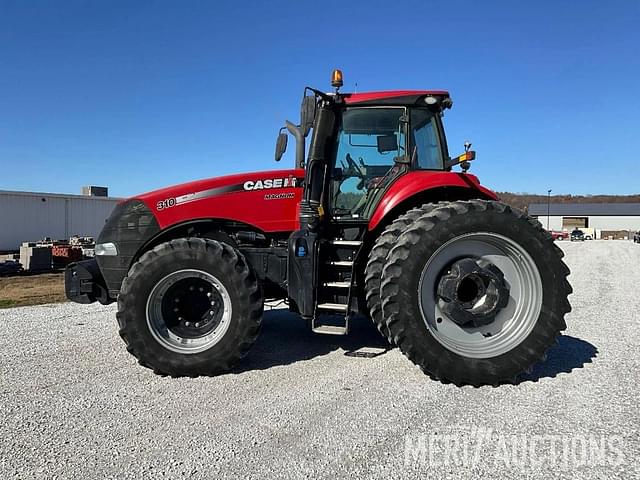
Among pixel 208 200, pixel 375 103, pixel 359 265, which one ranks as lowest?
pixel 359 265

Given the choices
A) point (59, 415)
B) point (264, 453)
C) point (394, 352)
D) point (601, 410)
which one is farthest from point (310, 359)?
point (601, 410)

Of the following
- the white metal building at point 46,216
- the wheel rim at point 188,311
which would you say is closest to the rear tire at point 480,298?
the wheel rim at point 188,311

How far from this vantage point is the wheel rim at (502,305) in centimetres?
365

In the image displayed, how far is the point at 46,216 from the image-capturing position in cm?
2416

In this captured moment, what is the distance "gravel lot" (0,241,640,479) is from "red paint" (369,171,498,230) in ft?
4.69

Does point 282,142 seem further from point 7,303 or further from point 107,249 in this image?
point 7,303

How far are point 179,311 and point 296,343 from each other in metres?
1.37

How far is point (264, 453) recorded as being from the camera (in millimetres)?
2496

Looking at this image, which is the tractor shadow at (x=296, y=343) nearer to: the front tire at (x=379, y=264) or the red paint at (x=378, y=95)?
the front tire at (x=379, y=264)

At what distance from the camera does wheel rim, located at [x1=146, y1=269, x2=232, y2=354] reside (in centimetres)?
384

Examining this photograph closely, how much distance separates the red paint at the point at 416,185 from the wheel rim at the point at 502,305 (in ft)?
1.86

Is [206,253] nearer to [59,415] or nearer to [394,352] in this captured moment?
[59,415]

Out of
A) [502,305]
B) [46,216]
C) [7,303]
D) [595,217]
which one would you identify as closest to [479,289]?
[502,305]

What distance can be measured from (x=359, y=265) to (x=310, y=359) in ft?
3.38
